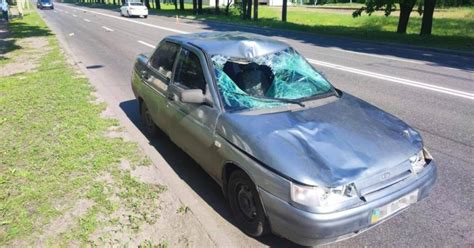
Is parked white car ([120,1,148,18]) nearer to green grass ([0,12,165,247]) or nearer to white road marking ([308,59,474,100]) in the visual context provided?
white road marking ([308,59,474,100])

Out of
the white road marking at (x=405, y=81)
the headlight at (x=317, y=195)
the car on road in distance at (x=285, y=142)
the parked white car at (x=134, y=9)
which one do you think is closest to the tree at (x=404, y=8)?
the white road marking at (x=405, y=81)

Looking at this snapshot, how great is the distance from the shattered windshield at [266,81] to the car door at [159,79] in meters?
1.00

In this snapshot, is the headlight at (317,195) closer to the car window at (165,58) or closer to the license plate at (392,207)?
the license plate at (392,207)

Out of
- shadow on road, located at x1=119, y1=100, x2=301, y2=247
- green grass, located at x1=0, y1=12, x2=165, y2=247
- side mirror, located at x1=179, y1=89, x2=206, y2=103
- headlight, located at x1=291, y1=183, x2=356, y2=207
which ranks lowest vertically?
shadow on road, located at x1=119, y1=100, x2=301, y2=247

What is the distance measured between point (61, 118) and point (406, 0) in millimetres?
21326

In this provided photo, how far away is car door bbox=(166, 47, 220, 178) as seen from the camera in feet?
12.5

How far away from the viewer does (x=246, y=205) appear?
3.42 metres

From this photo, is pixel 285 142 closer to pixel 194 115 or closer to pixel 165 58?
pixel 194 115

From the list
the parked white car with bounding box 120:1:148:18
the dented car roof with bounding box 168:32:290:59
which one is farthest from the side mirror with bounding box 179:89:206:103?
the parked white car with bounding box 120:1:148:18

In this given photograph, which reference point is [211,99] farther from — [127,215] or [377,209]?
[377,209]

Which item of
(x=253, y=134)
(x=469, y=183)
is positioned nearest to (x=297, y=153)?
(x=253, y=134)

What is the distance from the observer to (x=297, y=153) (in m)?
3.04

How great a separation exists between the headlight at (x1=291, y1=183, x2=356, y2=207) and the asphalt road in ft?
2.49

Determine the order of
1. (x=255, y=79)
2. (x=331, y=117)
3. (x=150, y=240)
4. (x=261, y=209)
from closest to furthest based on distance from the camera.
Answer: (x=261, y=209) → (x=150, y=240) → (x=331, y=117) → (x=255, y=79)
